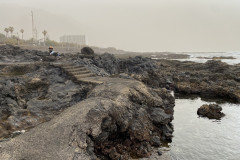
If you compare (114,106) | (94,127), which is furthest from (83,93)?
(94,127)

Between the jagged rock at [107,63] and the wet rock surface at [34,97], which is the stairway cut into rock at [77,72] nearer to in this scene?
the wet rock surface at [34,97]

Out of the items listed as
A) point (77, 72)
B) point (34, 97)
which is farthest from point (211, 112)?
point (34, 97)

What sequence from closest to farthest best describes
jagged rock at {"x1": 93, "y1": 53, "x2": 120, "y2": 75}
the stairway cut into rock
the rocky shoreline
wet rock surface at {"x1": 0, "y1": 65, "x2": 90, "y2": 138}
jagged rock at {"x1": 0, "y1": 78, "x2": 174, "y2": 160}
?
jagged rock at {"x1": 0, "y1": 78, "x2": 174, "y2": 160}
the rocky shoreline
wet rock surface at {"x1": 0, "y1": 65, "x2": 90, "y2": 138}
the stairway cut into rock
jagged rock at {"x1": 93, "y1": 53, "x2": 120, "y2": 75}

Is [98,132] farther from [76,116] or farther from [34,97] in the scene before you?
[34,97]

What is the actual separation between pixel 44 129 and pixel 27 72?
14.4m

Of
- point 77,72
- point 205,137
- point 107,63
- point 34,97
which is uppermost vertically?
point 107,63

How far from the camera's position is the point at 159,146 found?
15.6m

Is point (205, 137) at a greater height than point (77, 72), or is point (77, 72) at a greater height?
point (77, 72)

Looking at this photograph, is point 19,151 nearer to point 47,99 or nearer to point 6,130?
point 6,130

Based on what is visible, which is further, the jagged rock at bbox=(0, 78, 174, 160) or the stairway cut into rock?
the stairway cut into rock

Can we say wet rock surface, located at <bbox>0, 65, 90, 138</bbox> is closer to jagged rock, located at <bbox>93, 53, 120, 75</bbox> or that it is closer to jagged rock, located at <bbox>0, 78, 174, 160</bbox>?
jagged rock, located at <bbox>0, 78, 174, 160</bbox>

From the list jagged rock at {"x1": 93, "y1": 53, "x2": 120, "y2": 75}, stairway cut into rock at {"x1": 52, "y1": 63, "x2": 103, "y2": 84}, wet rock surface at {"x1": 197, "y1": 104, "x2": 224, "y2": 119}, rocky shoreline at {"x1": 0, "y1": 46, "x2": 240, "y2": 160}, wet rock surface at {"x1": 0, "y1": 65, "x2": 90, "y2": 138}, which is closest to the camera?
rocky shoreline at {"x1": 0, "y1": 46, "x2": 240, "y2": 160}

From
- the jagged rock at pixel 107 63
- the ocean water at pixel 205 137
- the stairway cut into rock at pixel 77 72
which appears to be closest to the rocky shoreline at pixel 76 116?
the stairway cut into rock at pixel 77 72

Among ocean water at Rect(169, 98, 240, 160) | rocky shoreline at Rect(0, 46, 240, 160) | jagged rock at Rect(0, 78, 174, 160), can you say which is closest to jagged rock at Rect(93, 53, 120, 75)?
rocky shoreline at Rect(0, 46, 240, 160)
